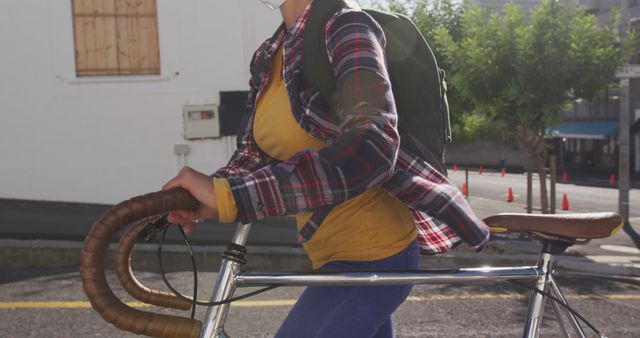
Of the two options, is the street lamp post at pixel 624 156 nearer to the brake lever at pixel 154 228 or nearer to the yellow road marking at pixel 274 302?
the yellow road marking at pixel 274 302

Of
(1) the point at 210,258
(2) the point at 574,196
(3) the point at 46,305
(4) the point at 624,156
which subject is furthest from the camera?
(2) the point at 574,196

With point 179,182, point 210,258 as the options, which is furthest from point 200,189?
point 210,258

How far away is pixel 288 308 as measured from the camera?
508cm

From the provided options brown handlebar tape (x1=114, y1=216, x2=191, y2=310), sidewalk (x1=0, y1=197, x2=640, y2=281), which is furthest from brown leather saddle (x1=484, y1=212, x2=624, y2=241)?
sidewalk (x1=0, y1=197, x2=640, y2=281)

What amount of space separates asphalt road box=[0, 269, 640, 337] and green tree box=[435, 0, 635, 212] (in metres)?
4.85

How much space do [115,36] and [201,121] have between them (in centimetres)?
174

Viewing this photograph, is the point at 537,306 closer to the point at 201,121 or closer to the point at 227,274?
the point at 227,274

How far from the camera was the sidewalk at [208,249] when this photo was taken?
6.50 m

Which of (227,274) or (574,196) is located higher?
(227,274)

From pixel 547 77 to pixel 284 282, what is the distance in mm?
9515

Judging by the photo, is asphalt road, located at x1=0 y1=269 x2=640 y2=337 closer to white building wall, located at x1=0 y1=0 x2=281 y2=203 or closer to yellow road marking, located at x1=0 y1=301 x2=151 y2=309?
yellow road marking, located at x1=0 y1=301 x2=151 y2=309

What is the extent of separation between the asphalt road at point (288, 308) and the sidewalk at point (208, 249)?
35 centimetres

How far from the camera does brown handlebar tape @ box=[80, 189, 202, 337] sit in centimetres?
130

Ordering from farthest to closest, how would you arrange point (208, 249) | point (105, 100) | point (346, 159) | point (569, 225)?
point (105, 100) < point (208, 249) < point (569, 225) < point (346, 159)
